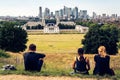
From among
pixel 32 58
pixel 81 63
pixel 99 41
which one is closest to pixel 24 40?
pixel 99 41

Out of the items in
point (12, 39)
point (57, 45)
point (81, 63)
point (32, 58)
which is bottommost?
point (57, 45)

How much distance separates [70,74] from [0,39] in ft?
154

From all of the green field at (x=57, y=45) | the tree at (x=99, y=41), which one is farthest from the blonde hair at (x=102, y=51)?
the green field at (x=57, y=45)

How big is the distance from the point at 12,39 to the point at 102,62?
47195 mm

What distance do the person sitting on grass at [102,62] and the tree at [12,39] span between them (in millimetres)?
44404

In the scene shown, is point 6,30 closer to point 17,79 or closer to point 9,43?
point 9,43

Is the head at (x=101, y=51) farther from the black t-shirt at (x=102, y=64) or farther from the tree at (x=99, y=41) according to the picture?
the tree at (x=99, y=41)

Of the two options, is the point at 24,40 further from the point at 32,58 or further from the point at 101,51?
the point at 101,51

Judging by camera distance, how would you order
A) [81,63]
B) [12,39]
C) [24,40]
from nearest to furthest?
[81,63], [12,39], [24,40]

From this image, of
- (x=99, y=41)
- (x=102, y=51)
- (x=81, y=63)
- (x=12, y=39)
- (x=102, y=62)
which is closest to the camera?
(x=102, y=51)

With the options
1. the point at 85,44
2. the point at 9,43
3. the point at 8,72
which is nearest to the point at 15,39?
the point at 9,43

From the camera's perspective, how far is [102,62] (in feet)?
44.0

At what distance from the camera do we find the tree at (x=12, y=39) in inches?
2302

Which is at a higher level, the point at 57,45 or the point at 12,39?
the point at 12,39
